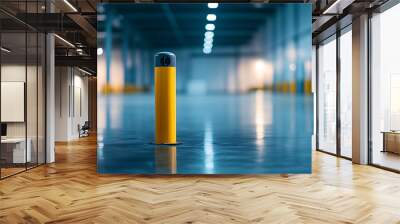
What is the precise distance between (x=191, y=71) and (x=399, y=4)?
4016 mm

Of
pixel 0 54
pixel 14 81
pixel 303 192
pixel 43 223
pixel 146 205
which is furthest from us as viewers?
pixel 14 81

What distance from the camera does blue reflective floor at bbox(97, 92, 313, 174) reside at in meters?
6.88

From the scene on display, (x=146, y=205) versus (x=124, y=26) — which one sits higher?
(x=124, y=26)

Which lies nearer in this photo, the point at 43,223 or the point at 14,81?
the point at 43,223

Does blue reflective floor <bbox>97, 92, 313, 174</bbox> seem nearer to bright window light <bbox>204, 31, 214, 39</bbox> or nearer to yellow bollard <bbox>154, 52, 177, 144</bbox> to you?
yellow bollard <bbox>154, 52, 177, 144</bbox>

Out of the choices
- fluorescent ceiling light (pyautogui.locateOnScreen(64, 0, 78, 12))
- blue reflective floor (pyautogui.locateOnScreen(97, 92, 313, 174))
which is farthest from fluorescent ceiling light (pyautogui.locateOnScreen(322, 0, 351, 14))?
fluorescent ceiling light (pyautogui.locateOnScreen(64, 0, 78, 12))

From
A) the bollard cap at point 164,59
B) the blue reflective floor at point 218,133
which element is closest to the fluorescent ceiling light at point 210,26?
the bollard cap at point 164,59

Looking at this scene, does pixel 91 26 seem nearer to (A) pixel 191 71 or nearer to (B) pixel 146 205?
(A) pixel 191 71

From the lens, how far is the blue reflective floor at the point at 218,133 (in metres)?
6.88

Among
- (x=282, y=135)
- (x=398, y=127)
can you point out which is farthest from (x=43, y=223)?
(x=398, y=127)

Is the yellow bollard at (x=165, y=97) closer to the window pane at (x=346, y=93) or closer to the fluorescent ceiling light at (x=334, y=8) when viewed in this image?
the fluorescent ceiling light at (x=334, y=8)

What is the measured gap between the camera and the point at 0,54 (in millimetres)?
6676

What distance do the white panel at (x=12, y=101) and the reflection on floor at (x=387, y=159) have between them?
7.02 meters

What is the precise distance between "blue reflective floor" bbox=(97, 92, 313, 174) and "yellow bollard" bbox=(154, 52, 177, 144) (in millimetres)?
105
